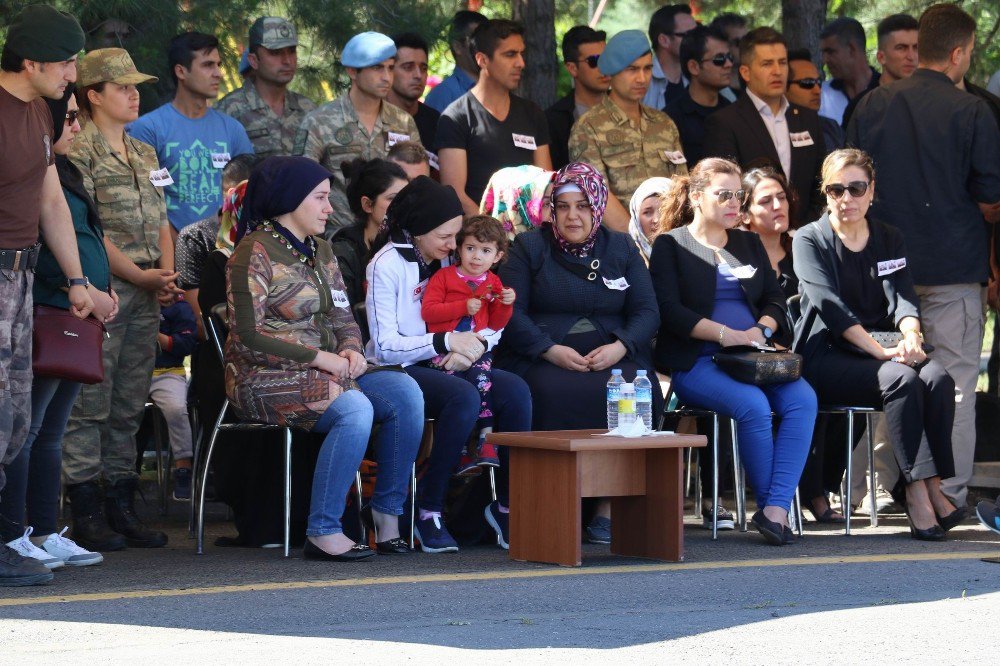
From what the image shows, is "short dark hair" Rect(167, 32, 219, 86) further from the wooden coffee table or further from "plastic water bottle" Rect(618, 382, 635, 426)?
"plastic water bottle" Rect(618, 382, 635, 426)

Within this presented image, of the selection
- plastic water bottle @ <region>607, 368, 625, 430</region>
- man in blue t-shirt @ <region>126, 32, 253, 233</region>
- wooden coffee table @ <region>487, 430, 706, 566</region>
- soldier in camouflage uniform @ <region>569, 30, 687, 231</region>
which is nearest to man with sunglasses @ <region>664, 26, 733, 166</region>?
soldier in camouflage uniform @ <region>569, 30, 687, 231</region>

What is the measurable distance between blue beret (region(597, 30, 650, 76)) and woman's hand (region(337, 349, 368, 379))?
131 inches

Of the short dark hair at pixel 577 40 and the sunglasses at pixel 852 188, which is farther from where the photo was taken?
the short dark hair at pixel 577 40

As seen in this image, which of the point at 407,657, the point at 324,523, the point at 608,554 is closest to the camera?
the point at 407,657

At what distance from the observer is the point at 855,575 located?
622cm

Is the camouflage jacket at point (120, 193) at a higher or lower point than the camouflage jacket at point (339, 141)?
lower

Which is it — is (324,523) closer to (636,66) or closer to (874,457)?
(874,457)

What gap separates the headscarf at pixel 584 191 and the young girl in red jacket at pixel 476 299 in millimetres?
406

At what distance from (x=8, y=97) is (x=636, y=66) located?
4337 mm

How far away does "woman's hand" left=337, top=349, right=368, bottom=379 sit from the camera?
666cm

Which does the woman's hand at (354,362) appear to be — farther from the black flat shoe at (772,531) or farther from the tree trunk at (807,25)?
the tree trunk at (807,25)

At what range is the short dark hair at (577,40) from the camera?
10250 millimetres

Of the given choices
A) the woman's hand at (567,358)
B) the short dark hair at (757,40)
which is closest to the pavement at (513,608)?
the woman's hand at (567,358)

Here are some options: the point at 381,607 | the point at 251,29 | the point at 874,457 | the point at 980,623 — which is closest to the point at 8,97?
the point at 381,607
